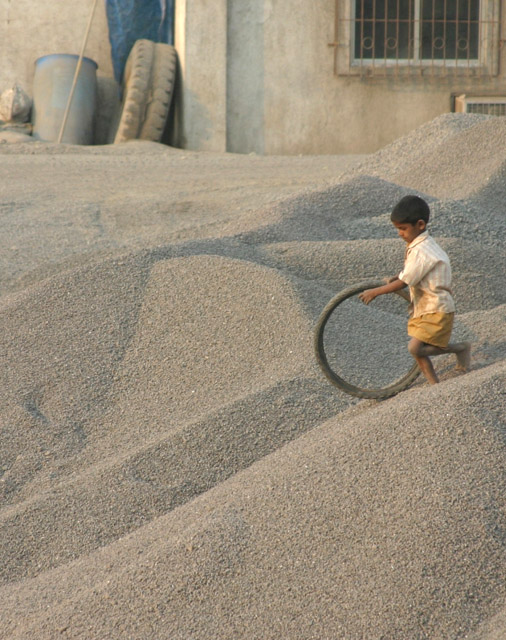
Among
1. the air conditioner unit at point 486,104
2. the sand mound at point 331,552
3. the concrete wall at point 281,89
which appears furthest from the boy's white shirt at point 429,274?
the air conditioner unit at point 486,104

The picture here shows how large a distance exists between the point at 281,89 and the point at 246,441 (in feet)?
24.4

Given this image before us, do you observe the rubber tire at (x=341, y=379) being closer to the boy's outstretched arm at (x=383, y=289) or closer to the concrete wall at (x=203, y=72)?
the boy's outstretched arm at (x=383, y=289)

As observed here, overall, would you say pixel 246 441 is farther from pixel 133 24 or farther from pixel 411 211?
pixel 133 24

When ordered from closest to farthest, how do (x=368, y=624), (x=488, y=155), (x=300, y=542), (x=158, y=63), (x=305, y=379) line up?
(x=368, y=624)
(x=300, y=542)
(x=305, y=379)
(x=488, y=155)
(x=158, y=63)

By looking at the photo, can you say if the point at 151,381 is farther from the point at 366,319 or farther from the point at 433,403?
the point at 433,403

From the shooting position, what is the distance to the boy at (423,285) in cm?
301

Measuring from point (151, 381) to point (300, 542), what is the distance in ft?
4.67

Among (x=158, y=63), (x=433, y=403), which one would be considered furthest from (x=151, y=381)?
(x=158, y=63)

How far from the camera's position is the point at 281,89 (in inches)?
391

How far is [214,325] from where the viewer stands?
3891mm

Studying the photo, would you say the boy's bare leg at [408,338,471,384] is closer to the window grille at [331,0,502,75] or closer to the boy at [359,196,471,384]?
the boy at [359,196,471,384]

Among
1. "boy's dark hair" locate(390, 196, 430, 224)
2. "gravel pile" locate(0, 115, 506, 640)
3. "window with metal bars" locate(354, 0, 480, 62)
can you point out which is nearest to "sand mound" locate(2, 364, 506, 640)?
"gravel pile" locate(0, 115, 506, 640)

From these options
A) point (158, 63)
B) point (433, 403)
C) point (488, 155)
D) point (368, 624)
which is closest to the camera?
point (368, 624)

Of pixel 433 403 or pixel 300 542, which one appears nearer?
pixel 300 542
